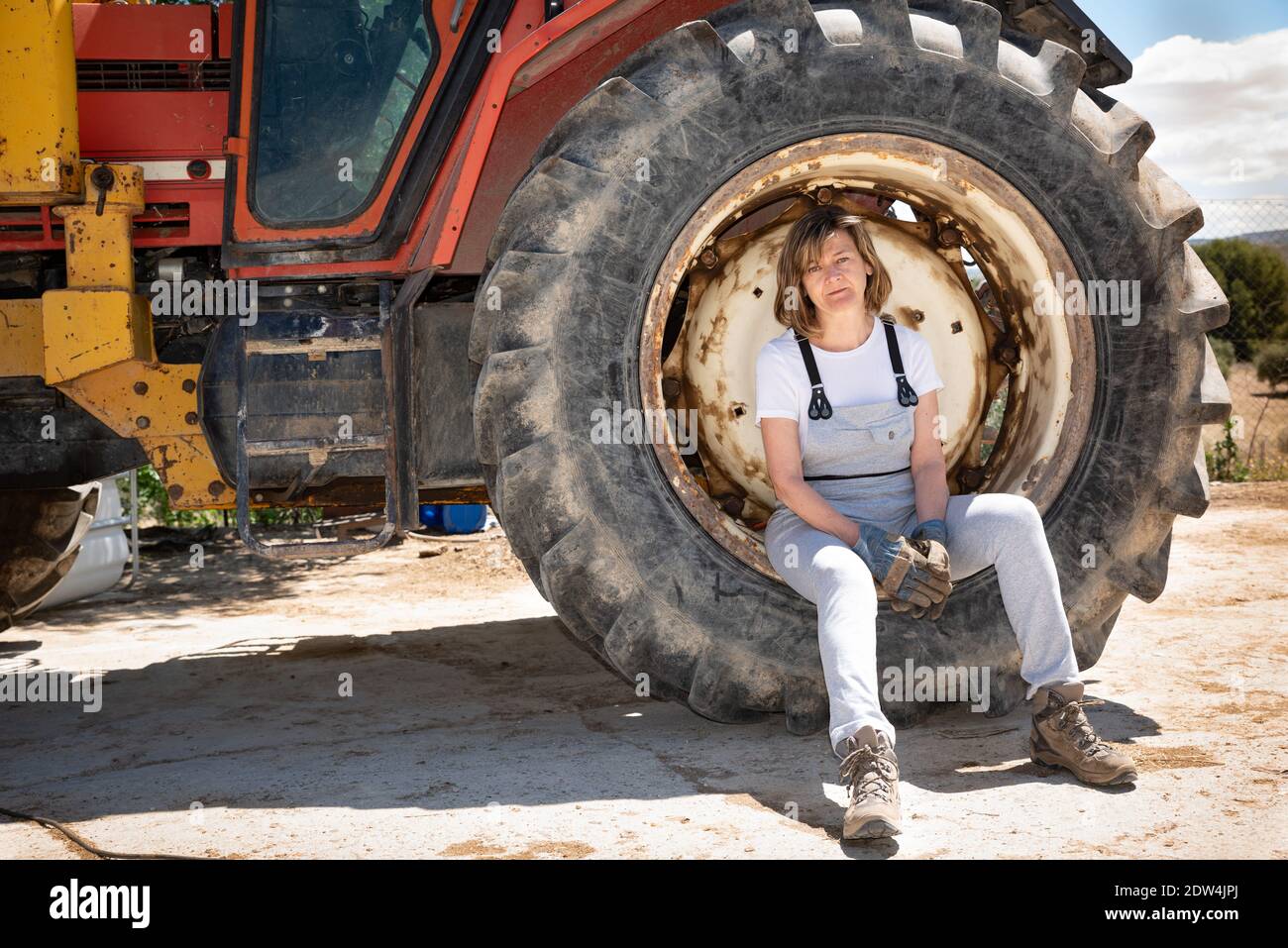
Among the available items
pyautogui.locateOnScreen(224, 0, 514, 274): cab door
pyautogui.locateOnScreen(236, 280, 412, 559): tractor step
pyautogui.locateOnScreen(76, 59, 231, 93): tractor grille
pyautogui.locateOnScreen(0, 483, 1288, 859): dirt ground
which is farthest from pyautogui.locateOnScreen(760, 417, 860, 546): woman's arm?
pyautogui.locateOnScreen(76, 59, 231, 93): tractor grille

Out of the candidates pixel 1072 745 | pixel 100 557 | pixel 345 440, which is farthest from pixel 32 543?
pixel 1072 745

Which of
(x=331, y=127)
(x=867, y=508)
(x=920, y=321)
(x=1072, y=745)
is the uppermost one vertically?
(x=331, y=127)

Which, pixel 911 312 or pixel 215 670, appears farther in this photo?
pixel 215 670

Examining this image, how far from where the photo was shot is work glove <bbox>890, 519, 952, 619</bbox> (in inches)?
116

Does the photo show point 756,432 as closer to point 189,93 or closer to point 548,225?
point 548,225

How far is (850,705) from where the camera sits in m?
2.72

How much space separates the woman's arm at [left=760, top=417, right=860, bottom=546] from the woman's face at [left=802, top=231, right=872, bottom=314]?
1.14ft

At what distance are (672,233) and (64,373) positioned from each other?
2047 mm

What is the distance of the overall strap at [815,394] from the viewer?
324 centimetres

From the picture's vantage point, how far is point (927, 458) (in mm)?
3262

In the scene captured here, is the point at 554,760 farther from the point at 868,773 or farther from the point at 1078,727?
the point at 1078,727

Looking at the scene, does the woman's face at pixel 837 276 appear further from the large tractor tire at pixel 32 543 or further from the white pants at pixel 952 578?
the large tractor tire at pixel 32 543

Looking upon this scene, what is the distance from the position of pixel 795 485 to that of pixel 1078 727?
91 centimetres
